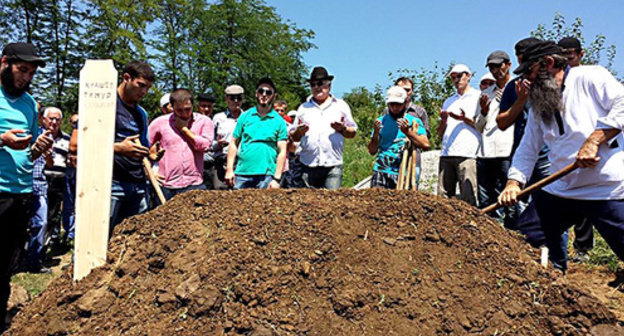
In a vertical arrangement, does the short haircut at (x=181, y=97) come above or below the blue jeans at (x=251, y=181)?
above

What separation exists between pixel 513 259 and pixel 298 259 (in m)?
1.35

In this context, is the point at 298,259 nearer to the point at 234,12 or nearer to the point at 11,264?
the point at 11,264

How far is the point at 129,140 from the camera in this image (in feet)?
11.9

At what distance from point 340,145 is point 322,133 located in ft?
0.89

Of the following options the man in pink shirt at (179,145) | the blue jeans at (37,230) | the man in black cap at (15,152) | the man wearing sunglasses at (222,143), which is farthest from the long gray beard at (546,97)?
the blue jeans at (37,230)

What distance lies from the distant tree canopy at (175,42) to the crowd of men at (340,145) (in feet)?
33.7

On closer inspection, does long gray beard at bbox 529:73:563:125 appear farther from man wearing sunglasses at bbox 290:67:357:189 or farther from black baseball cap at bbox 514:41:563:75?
man wearing sunglasses at bbox 290:67:357:189

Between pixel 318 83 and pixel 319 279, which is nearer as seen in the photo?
pixel 319 279

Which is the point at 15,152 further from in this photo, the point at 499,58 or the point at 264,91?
the point at 499,58

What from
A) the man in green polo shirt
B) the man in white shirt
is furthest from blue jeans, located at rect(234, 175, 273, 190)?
the man in white shirt

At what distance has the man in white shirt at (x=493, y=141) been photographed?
501cm

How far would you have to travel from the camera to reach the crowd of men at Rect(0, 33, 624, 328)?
120 inches

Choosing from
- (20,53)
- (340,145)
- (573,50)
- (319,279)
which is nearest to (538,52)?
(573,50)

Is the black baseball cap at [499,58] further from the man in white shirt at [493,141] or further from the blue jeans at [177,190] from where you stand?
the blue jeans at [177,190]
